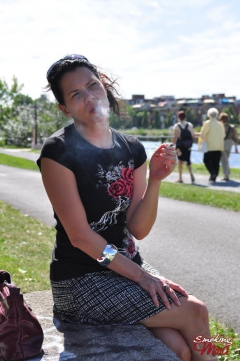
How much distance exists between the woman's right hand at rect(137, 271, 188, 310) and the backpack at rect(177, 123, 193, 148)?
10431 mm

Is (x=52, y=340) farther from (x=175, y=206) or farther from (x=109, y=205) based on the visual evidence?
(x=175, y=206)

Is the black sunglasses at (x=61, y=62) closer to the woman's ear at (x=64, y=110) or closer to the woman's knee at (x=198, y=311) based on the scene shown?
the woman's ear at (x=64, y=110)

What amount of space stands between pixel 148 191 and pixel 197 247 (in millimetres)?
3603

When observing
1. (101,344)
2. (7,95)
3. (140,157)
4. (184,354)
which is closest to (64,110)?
(140,157)

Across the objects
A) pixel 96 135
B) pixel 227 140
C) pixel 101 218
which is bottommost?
pixel 227 140

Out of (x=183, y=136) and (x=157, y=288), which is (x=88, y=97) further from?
(x=183, y=136)

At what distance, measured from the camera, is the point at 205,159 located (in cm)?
Result: 1372

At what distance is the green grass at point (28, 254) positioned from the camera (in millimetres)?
3629

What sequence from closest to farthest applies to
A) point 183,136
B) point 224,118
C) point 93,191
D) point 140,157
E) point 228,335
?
point 93,191
point 140,157
point 228,335
point 183,136
point 224,118

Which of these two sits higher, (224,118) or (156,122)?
(224,118)

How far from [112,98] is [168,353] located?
136cm

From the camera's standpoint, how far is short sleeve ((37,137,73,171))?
8.30 feet

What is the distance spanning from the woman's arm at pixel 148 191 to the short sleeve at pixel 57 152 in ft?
1.44

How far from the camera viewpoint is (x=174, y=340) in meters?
2.41
